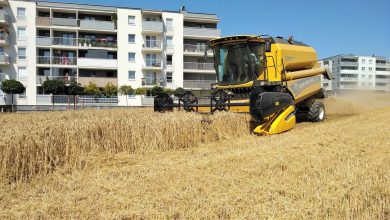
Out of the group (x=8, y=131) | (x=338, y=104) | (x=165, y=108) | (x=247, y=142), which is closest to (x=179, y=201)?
(x=8, y=131)

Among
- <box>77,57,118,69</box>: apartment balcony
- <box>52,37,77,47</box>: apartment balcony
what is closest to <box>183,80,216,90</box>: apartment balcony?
<box>77,57,118,69</box>: apartment balcony

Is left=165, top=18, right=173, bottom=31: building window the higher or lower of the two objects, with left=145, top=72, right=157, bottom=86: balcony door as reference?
higher

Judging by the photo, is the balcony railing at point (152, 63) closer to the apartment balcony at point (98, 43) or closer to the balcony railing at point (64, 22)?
the apartment balcony at point (98, 43)

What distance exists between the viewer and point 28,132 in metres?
6.86

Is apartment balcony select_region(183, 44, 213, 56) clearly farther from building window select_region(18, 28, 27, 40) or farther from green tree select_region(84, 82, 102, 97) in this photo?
building window select_region(18, 28, 27, 40)

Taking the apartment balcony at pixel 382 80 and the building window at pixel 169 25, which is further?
the building window at pixel 169 25

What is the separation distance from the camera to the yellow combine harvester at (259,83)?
11.7 meters

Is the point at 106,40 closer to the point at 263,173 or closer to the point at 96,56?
the point at 96,56

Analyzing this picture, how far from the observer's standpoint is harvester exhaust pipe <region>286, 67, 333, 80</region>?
552 inches

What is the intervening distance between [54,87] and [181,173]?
4220cm

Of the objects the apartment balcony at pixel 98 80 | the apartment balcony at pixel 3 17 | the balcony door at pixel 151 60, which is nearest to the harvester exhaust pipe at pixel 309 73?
the balcony door at pixel 151 60

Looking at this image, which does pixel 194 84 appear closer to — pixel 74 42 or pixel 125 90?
pixel 125 90

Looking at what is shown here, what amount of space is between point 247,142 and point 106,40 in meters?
45.1

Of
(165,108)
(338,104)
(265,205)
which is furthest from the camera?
(338,104)
